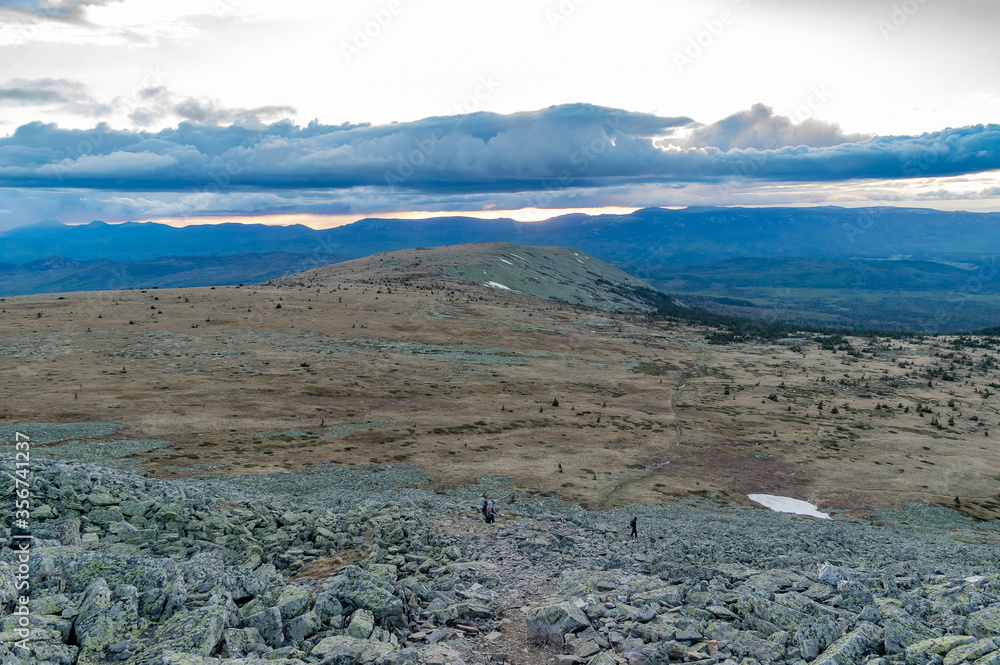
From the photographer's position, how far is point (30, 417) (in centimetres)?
3572

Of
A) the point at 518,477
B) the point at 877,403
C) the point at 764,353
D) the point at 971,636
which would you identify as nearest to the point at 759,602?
the point at 971,636

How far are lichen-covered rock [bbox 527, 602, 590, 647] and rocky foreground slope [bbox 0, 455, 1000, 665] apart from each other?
1.4 inches

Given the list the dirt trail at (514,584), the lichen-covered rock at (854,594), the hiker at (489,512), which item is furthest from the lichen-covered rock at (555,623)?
the hiker at (489,512)

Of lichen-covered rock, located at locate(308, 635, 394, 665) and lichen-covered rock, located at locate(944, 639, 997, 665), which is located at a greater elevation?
lichen-covered rock, located at locate(944, 639, 997, 665)

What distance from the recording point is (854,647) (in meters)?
10.6

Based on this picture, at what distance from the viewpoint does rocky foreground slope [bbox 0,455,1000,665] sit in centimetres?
1075

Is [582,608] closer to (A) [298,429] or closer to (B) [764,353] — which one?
(A) [298,429]

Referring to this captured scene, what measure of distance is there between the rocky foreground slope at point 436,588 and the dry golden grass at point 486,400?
10.3 meters

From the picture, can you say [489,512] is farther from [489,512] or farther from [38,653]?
[38,653]

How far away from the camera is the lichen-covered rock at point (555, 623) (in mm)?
13148

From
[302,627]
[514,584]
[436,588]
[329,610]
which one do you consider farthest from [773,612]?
[302,627]

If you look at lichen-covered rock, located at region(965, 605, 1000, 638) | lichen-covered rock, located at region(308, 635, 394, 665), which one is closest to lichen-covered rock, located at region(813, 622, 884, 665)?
lichen-covered rock, located at region(965, 605, 1000, 638)

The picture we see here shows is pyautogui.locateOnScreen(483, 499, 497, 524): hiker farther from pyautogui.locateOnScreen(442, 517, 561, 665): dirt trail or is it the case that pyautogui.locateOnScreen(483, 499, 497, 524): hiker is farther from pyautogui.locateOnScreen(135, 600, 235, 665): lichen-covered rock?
pyautogui.locateOnScreen(135, 600, 235, 665): lichen-covered rock

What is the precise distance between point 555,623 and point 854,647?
6.59 meters
